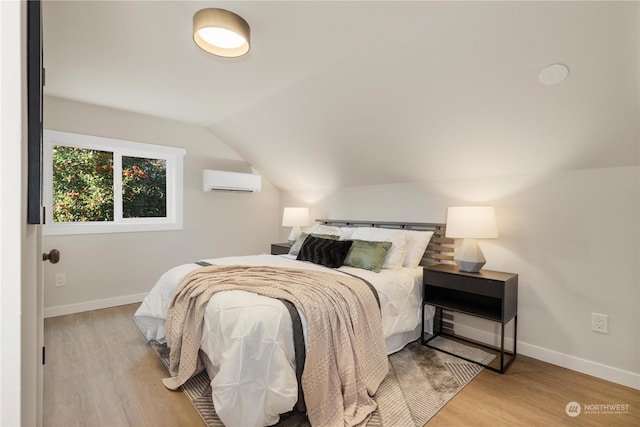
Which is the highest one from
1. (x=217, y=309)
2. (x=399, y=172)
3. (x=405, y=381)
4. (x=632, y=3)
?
(x=632, y=3)

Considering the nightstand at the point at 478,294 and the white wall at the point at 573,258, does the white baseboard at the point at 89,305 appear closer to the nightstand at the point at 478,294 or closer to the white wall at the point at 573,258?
the nightstand at the point at 478,294

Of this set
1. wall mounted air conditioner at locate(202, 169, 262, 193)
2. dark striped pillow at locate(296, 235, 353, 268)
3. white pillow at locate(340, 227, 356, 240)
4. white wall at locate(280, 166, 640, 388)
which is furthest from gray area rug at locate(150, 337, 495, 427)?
wall mounted air conditioner at locate(202, 169, 262, 193)

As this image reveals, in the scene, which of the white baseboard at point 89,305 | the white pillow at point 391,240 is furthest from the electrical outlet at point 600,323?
the white baseboard at point 89,305

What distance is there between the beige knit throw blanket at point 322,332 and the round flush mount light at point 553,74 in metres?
1.79

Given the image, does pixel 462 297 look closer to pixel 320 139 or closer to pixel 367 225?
pixel 367 225

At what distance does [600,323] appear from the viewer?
2334 mm

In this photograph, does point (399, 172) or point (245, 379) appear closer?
point (245, 379)

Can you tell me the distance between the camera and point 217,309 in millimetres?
1955

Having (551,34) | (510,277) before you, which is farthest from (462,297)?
(551,34)

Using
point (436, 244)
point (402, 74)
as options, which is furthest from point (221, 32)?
point (436, 244)

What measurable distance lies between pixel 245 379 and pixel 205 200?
3246 millimetres

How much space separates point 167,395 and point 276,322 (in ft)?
3.26

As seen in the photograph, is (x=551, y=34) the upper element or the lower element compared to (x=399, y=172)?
upper

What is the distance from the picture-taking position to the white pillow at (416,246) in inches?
124
